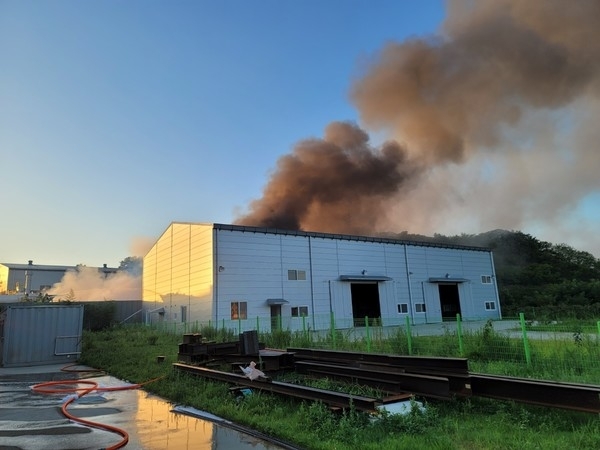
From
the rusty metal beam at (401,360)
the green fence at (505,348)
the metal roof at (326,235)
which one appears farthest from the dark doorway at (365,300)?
the rusty metal beam at (401,360)

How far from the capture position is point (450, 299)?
40031mm

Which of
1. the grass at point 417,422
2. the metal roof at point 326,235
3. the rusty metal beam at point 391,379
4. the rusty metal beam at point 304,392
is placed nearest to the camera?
the grass at point 417,422

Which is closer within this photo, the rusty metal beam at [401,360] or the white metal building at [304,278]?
the rusty metal beam at [401,360]

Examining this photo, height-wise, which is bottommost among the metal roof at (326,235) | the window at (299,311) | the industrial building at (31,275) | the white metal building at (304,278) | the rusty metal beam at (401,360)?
the rusty metal beam at (401,360)

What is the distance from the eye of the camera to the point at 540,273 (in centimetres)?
6462

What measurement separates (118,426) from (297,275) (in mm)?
23843

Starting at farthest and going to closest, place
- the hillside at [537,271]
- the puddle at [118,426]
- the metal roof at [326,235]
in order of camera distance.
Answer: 1. the hillside at [537,271]
2. the metal roof at [326,235]
3. the puddle at [118,426]

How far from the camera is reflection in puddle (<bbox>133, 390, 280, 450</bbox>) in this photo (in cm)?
562

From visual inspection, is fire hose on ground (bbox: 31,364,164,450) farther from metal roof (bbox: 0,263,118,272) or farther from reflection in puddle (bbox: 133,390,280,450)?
metal roof (bbox: 0,263,118,272)

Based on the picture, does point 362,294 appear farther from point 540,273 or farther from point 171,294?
point 540,273

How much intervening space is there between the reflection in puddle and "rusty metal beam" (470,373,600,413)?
137 inches

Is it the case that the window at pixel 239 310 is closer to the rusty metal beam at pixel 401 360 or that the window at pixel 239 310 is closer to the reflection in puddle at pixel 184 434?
the rusty metal beam at pixel 401 360

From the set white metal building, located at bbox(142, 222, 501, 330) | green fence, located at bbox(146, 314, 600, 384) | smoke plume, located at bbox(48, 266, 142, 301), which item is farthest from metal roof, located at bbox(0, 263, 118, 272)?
green fence, located at bbox(146, 314, 600, 384)

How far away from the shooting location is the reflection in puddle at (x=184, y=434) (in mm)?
5617
